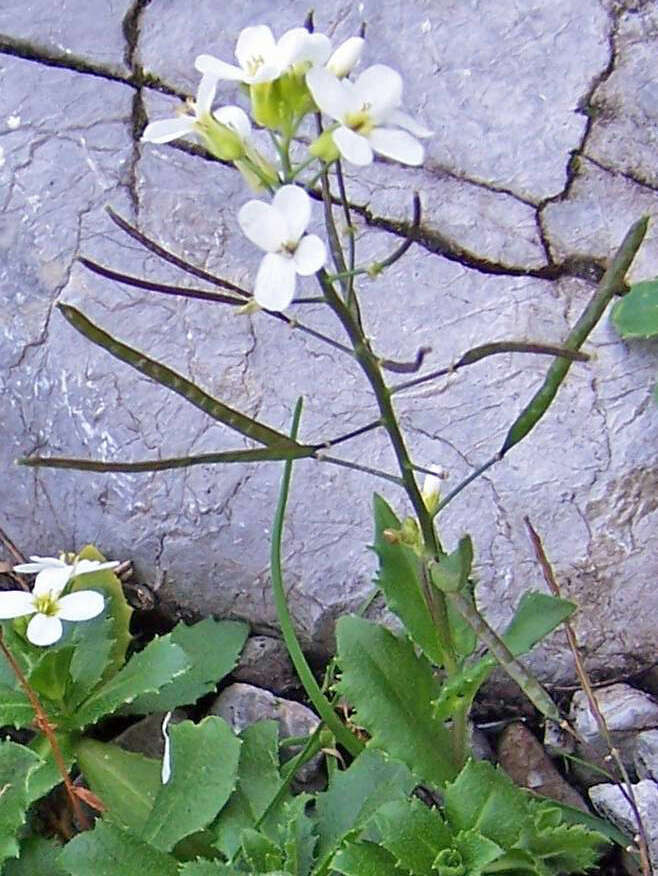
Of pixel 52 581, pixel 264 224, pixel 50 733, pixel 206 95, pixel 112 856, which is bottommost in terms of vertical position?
pixel 112 856

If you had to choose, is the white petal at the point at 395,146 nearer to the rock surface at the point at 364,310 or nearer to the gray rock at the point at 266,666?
the rock surface at the point at 364,310

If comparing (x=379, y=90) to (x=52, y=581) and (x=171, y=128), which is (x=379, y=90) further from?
(x=52, y=581)

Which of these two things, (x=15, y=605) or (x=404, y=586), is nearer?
(x=404, y=586)

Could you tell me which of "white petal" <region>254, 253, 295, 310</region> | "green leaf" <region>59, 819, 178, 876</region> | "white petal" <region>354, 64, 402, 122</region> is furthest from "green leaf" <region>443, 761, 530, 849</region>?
A: "white petal" <region>354, 64, 402, 122</region>

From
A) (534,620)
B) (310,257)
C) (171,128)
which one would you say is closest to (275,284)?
(310,257)

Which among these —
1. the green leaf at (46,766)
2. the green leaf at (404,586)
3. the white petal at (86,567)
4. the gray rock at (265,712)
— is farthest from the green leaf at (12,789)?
the green leaf at (404,586)
